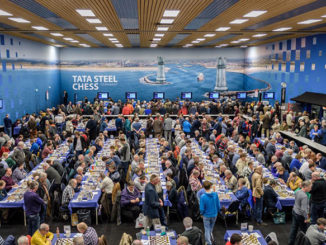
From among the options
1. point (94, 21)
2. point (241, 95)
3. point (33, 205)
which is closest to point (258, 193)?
point (33, 205)

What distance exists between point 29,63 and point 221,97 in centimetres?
1418

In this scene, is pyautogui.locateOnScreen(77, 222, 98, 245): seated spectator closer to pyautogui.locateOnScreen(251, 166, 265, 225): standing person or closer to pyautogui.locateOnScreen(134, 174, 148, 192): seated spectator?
pyautogui.locateOnScreen(134, 174, 148, 192): seated spectator

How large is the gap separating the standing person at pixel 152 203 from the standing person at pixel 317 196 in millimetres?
3410

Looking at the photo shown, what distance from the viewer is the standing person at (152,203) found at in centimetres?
684

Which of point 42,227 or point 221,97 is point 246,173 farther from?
point 221,97

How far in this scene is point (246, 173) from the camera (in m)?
9.02

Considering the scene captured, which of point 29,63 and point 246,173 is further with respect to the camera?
point 29,63

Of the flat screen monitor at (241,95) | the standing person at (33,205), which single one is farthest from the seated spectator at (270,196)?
the flat screen monitor at (241,95)

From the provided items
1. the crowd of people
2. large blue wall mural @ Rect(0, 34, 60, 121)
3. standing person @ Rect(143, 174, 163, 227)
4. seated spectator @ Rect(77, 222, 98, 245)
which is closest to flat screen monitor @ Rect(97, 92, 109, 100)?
large blue wall mural @ Rect(0, 34, 60, 121)

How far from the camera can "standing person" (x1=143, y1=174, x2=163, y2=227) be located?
22.4 feet

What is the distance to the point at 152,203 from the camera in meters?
6.82

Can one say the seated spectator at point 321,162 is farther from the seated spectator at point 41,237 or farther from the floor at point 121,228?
the seated spectator at point 41,237

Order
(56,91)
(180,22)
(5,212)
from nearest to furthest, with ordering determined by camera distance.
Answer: (5,212) → (180,22) → (56,91)

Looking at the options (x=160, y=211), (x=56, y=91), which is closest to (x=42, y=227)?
(x=160, y=211)
